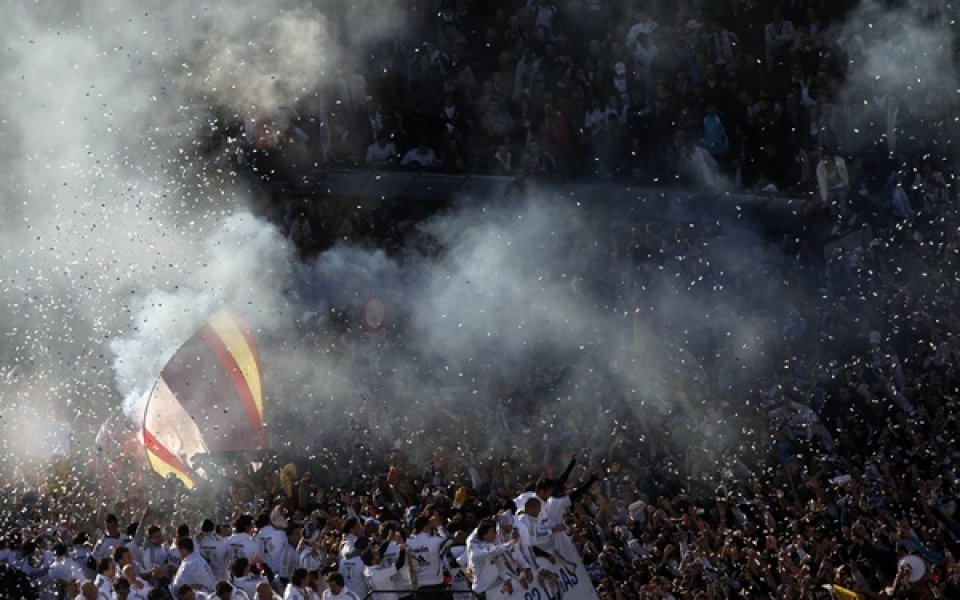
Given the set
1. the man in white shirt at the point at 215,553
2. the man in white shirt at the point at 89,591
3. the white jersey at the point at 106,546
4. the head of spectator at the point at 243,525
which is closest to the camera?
the man in white shirt at the point at 89,591

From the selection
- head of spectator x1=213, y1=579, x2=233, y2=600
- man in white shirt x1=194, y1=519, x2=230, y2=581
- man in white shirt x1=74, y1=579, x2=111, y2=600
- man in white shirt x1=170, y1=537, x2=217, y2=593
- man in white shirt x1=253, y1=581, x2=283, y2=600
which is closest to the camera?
head of spectator x1=213, y1=579, x2=233, y2=600

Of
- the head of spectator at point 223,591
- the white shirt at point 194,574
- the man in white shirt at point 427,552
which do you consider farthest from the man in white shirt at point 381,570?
the white shirt at point 194,574

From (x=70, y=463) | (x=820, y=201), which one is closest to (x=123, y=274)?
(x=70, y=463)

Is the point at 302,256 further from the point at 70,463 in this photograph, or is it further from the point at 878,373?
the point at 878,373

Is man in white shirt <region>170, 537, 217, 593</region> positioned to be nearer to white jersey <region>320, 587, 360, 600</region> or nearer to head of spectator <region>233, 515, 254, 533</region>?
head of spectator <region>233, 515, 254, 533</region>

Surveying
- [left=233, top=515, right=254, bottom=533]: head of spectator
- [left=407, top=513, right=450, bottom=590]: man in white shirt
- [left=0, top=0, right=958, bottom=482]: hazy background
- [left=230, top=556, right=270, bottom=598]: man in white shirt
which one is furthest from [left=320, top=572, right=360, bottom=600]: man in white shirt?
[left=0, top=0, right=958, bottom=482]: hazy background

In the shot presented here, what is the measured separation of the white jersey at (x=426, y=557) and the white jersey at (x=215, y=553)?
5.65 feet

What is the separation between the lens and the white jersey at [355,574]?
13617 mm

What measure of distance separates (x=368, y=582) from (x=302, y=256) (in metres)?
8.39

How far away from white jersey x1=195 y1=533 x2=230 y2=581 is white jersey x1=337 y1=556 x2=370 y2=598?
1.16m

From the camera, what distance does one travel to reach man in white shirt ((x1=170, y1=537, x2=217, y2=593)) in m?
13.8

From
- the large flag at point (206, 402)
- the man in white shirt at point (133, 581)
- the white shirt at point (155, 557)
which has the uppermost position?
the large flag at point (206, 402)

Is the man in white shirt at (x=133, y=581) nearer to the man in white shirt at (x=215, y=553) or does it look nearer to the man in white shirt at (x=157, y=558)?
the man in white shirt at (x=157, y=558)

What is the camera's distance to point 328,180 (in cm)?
2100
